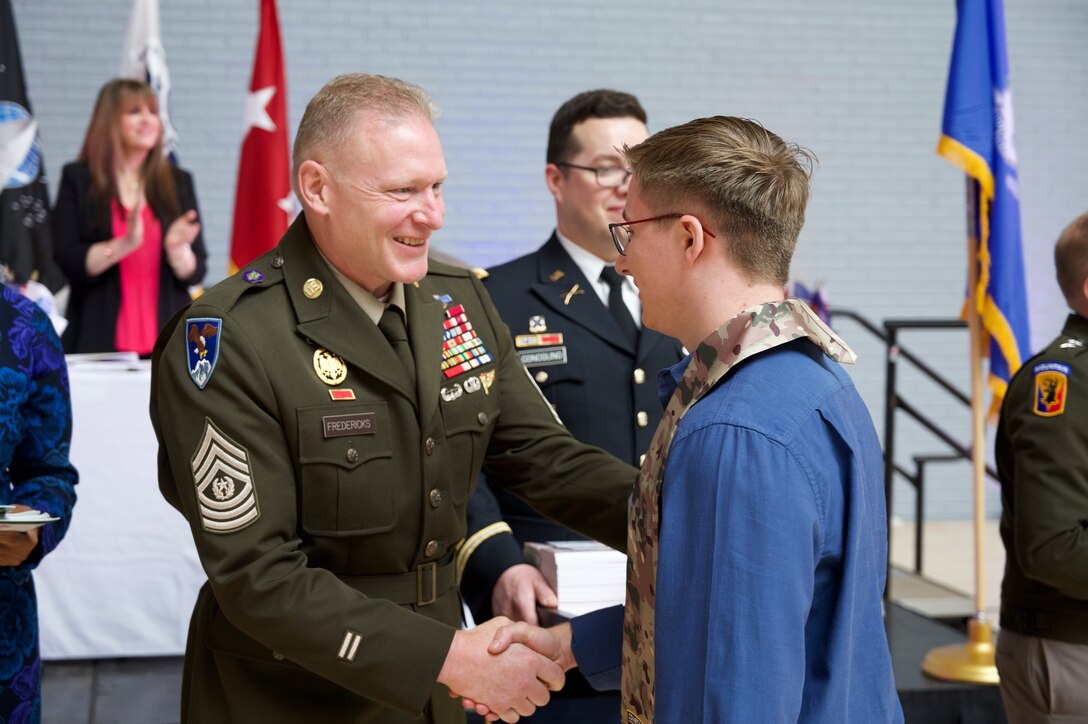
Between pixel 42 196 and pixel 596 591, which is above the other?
pixel 42 196

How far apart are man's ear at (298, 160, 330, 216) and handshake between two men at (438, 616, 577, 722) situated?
26.1 inches

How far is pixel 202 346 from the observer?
1.58 meters

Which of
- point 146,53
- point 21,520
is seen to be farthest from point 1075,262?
point 146,53

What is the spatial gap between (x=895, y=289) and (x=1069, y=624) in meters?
5.59

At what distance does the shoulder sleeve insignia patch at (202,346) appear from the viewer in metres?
1.56

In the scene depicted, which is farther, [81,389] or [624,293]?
[81,389]

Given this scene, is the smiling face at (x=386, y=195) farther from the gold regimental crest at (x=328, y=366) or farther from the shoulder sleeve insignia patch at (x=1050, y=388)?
the shoulder sleeve insignia patch at (x=1050, y=388)

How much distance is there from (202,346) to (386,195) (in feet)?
1.12

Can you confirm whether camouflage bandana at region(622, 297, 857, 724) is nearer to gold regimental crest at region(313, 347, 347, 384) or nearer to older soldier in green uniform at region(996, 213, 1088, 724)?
gold regimental crest at region(313, 347, 347, 384)

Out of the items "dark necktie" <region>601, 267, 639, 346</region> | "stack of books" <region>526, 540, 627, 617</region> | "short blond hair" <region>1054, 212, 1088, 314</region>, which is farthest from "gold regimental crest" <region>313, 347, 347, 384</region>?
"short blond hair" <region>1054, 212, 1088, 314</region>

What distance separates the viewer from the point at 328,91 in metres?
1.67

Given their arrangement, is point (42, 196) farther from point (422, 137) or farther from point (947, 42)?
point (947, 42)

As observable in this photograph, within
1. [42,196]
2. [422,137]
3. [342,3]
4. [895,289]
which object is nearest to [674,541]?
[422,137]

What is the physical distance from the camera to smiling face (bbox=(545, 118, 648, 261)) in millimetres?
2498
